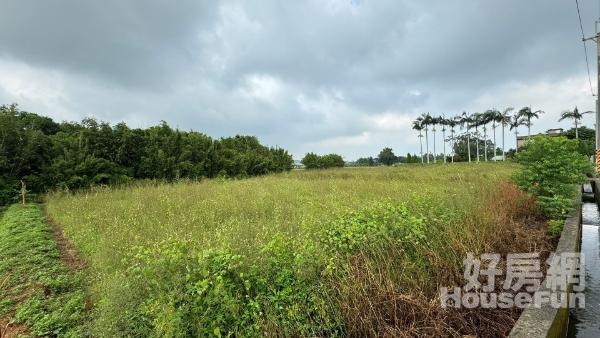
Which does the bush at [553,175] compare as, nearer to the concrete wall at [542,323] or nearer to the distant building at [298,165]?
the concrete wall at [542,323]

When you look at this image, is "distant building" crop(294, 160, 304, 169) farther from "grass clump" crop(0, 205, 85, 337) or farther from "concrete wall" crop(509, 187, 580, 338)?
"concrete wall" crop(509, 187, 580, 338)

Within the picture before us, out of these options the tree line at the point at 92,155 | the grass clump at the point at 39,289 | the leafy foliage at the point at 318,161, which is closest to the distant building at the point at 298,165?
the leafy foliage at the point at 318,161

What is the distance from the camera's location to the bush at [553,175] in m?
5.98

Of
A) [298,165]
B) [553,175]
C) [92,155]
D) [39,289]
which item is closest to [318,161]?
[298,165]

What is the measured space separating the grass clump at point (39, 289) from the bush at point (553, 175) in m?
7.78

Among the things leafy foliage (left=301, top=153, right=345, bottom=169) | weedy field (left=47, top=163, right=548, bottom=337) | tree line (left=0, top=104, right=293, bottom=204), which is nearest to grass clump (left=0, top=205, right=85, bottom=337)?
weedy field (left=47, top=163, right=548, bottom=337)

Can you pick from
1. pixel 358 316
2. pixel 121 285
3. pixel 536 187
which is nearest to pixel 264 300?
pixel 358 316

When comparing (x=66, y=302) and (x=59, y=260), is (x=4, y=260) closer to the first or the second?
(x=59, y=260)

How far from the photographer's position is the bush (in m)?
5.98

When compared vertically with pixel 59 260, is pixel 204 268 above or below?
above

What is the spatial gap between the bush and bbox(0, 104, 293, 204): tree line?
17932 mm

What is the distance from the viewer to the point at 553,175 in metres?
6.13

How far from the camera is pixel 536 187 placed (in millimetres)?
6473

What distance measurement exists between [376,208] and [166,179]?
1681cm
